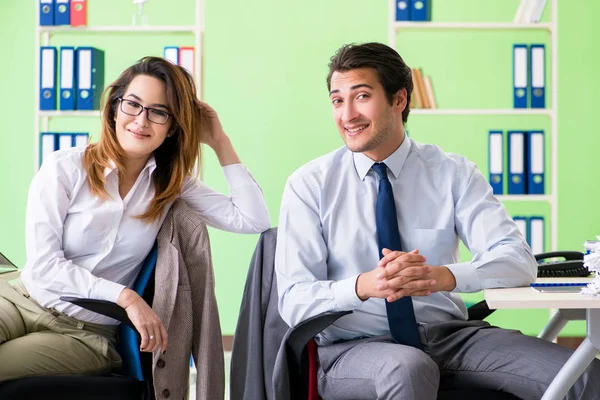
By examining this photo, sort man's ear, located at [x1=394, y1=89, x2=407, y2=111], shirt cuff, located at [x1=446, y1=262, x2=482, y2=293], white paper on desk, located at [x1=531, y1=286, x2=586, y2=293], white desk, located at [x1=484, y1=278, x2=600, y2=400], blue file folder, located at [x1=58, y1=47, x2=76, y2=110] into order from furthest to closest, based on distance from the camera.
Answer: blue file folder, located at [x1=58, y1=47, x2=76, y2=110], man's ear, located at [x1=394, y1=89, x2=407, y2=111], shirt cuff, located at [x1=446, y1=262, x2=482, y2=293], white paper on desk, located at [x1=531, y1=286, x2=586, y2=293], white desk, located at [x1=484, y1=278, x2=600, y2=400]

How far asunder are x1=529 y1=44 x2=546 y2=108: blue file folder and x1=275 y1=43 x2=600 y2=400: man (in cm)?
180

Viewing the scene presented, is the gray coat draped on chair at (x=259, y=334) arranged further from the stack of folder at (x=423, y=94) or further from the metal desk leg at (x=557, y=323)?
the stack of folder at (x=423, y=94)

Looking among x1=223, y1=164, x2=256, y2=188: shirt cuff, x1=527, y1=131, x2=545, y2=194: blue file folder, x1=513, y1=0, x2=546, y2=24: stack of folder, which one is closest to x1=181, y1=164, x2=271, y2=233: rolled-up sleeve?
x1=223, y1=164, x2=256, y2=188: shirt cuff

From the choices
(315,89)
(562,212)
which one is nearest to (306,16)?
(315,89)

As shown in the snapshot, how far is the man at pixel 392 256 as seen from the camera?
1914 millimetres

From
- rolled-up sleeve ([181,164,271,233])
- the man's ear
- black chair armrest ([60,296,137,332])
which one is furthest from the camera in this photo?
rolled-up sleeve ([181,164,271,233])

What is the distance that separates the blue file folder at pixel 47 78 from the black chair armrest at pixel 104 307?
6.65 ft

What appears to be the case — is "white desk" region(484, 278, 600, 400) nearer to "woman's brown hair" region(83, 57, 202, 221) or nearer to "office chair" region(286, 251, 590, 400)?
"office chair" region(286, 251, 590, 400)

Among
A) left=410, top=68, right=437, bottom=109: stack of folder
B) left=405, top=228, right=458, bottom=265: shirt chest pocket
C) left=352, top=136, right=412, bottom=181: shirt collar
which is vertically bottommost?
left=405, top=228, right=458, bottom=265: shirt chest pocket

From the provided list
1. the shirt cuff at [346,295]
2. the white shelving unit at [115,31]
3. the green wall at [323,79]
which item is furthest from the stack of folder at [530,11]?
the shirt cuff at [346,295]

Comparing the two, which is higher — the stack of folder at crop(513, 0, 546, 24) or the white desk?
the stack of folder at crop(513, 0, 546, 24)

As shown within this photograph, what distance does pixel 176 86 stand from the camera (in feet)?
7.68

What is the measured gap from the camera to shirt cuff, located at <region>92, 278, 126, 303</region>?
2.15 metres

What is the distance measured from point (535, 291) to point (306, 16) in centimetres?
351
